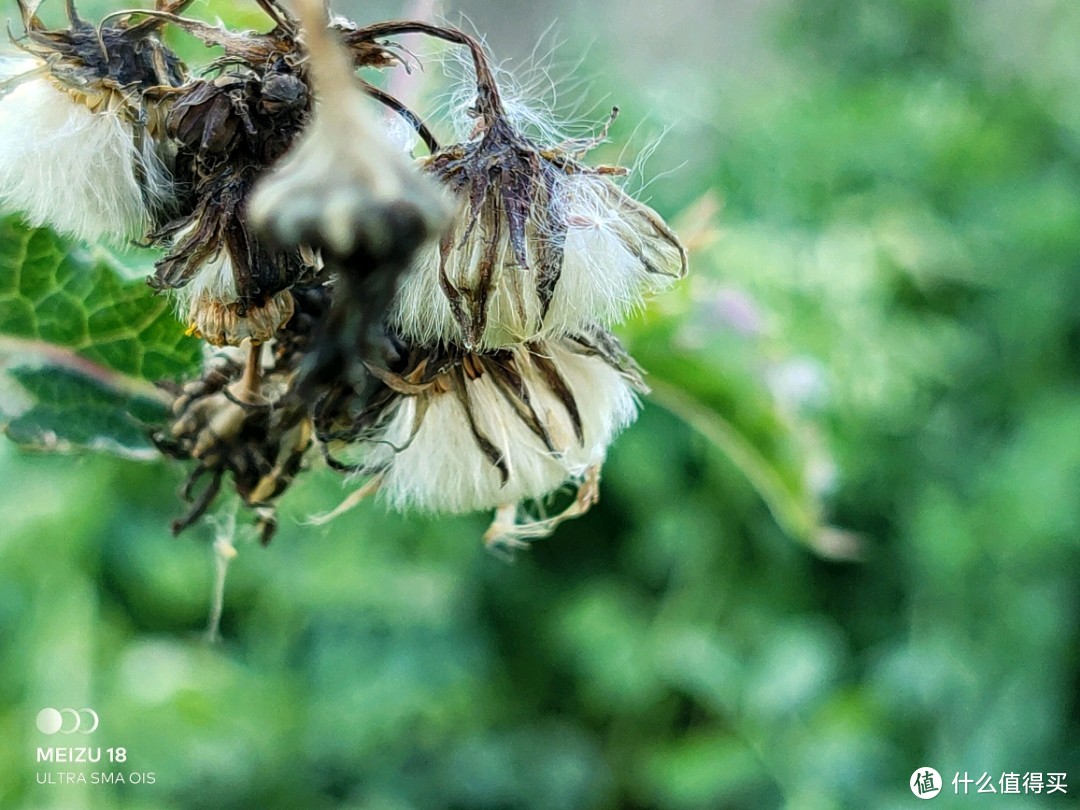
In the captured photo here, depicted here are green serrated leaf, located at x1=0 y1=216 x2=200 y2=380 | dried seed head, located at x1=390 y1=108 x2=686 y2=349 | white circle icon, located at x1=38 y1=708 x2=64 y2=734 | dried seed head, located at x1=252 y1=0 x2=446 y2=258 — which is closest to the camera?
dried seed head, located at x1=252 y1=0 x2=446 y2=258

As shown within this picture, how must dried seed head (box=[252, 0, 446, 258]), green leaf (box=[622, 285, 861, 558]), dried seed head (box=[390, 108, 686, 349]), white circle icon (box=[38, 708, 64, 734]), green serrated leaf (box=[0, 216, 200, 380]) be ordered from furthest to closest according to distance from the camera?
white circle icon (box=[38, 708, 64, 734]) < green leaf (box=[622, 285, 861, 558]) < green serrated leaf (box=[0, 216, 200, 380]) < dried seed head (box=[390, 108, 686, 349]) < dried seed head (box=[252, 0, 446, 258])

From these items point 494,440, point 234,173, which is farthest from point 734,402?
point 234,173

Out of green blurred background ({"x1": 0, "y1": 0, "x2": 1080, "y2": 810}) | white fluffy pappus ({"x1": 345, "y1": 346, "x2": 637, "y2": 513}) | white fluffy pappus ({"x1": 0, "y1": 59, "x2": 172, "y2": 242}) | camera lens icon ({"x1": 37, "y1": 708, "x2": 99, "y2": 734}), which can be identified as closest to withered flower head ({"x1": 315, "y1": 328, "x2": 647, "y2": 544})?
white fluffy pappus ({"x1": 345, "y1": 346, "x2": 637, "y2": 513})

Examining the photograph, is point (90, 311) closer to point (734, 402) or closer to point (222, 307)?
point (222, 307)

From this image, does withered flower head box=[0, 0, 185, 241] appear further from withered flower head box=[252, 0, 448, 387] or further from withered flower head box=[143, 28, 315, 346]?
withered flower head box=[252, 0, 448, 387]

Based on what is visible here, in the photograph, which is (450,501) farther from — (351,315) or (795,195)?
(795,195)

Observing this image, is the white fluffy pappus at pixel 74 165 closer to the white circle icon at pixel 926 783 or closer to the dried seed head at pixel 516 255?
the dried seed head at pixel 516 255
